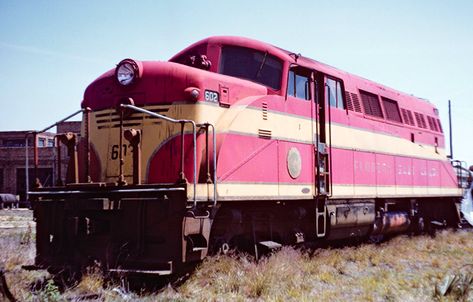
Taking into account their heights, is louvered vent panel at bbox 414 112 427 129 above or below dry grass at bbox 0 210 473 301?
above

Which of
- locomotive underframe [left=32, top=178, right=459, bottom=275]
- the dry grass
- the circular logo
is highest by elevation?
the circular logo

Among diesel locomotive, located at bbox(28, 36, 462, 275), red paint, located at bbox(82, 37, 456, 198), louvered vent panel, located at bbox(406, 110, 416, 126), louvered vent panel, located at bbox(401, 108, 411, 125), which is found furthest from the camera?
louvered vent panel, located at bbox(406, 110, 416, 126)

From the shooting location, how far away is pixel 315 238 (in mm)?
9469

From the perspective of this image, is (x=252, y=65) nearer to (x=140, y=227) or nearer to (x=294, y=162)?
(x=294, y=162)

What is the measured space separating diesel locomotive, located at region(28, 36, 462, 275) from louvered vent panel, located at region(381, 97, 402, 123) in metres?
2.05

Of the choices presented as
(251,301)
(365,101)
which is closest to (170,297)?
(251,301)

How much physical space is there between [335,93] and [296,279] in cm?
439

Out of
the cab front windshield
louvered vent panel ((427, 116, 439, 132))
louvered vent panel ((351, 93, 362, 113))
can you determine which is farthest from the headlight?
louvered vent panel ((427, 116, 439, 132))

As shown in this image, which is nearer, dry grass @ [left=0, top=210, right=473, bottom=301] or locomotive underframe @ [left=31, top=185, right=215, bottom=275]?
dry grass @ [left=0, top=210, right=473, bottom=301]

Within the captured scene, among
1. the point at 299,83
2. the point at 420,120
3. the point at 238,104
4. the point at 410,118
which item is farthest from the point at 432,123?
the point at 238,104

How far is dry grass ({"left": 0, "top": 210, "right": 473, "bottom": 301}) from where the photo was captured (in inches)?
244

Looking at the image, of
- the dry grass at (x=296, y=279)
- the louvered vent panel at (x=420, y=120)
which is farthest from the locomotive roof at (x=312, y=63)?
the dry grass at (x=296, y=279)

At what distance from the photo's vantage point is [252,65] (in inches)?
339

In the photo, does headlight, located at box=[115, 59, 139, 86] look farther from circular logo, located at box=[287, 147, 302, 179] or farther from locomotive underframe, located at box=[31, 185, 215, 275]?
Answer: circular logo, located at box=[287, 147, 302, 179]
